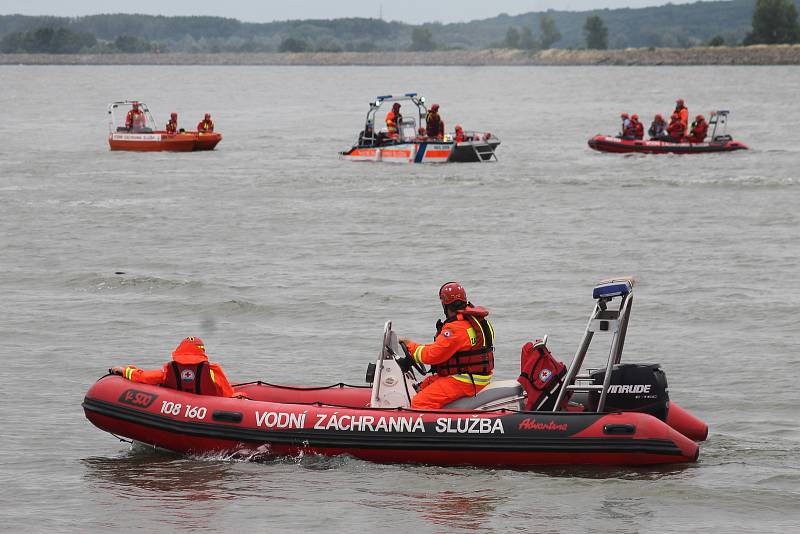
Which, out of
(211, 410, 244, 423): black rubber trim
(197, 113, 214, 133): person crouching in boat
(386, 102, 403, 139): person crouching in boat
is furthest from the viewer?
(197, 113, 214, 133): person crouching in boat

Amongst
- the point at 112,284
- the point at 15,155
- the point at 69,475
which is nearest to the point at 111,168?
the point at 15,155

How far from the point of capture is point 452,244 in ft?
76.1

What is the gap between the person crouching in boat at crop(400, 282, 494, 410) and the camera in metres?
10.2

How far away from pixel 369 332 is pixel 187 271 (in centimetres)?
Answer: 540

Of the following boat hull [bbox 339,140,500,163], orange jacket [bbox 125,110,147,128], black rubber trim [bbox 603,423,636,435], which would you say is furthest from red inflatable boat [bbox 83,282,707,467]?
orange jacket [bbox 125,110,147,128]

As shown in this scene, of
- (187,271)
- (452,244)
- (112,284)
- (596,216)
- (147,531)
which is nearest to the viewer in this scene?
(147,531)

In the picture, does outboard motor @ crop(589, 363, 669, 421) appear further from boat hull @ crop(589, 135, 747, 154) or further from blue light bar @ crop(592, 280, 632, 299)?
boat hull @ crop(589, 135, 747, 154)

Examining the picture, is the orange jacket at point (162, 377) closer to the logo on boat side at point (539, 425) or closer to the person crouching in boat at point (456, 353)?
the person crouching in boat at point (456, 353)

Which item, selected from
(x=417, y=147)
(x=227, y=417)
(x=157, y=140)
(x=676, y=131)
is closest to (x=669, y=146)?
(x=676, y=131)

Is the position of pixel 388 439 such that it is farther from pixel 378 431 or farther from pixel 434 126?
pixel 434 126

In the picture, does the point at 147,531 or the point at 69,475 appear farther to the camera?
the point at 69,475

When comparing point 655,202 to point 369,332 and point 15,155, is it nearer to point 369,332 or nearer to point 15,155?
point 369,332

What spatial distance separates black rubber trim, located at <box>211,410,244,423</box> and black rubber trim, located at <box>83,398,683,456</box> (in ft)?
0.18

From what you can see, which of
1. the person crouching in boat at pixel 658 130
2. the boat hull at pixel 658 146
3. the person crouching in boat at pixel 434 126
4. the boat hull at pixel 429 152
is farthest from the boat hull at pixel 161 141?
the person crouching in boat at pixel 658 130
